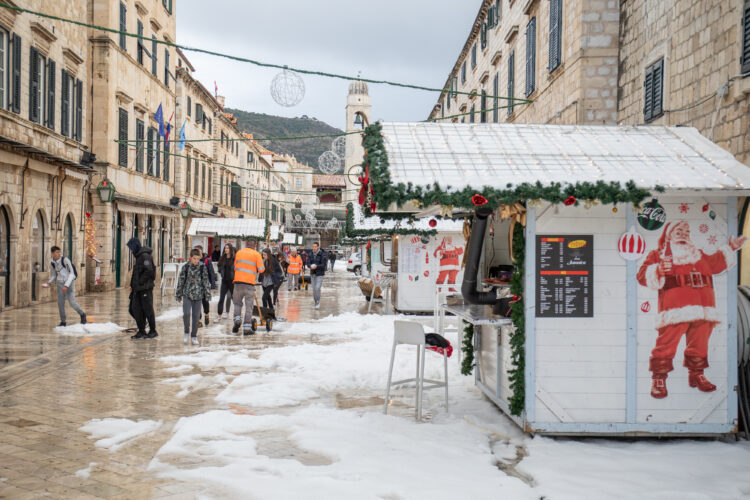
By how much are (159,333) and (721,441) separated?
10.1m

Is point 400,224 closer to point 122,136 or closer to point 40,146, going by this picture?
point 40,146

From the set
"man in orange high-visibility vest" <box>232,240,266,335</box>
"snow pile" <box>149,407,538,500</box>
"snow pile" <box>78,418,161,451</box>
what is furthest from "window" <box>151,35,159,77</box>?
"snow pile" <box>149,407,538,500</box>

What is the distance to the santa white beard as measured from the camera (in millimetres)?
6023

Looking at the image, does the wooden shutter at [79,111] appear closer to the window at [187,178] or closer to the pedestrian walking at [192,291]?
the pedestrian walking at [192,291]

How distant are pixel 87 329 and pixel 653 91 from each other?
39.3ft

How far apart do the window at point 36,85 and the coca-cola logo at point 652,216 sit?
16.1 meters

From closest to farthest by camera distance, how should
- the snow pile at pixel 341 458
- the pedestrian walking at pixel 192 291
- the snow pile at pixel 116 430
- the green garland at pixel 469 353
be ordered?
the snow pile at pixel 341 458 < the snow pile at pixel 116 430 < the green garland at pixel 469 353 < the pedestrian walking at pixel 192 291

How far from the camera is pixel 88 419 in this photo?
6.36 m

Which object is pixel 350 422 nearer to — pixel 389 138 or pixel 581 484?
pixel 581 484

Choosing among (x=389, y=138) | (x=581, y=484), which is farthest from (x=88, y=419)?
(x=581, y=484)

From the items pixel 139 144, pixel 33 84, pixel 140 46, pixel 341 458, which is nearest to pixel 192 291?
pixel 341 458

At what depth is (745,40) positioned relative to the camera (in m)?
8.87

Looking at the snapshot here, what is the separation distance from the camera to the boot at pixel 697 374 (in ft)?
19.6

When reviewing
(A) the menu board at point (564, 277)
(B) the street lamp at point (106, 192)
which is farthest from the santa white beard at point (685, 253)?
(B) the street lamp at point (106, 192)
